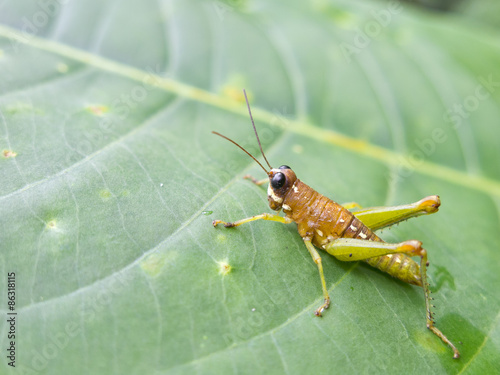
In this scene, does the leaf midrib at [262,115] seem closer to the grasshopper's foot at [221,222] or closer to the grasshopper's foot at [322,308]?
the grasshopper's foot at [221,222]

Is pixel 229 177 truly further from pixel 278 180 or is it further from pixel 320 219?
pixel 320 219

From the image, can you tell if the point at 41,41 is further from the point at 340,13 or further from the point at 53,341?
the point at 340,13

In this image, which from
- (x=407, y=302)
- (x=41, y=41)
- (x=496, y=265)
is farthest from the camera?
(x=41, y=41)

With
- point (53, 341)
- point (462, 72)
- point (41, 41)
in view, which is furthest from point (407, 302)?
point (41, 41)

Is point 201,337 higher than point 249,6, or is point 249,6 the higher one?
point 249,6
